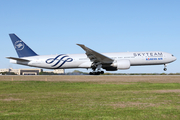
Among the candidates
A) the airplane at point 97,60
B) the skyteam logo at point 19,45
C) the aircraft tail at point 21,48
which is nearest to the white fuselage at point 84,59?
the airplane at point 97,60

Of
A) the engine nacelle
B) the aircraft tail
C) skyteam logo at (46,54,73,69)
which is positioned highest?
the aircraft tail

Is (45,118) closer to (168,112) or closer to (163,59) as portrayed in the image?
(168,112)

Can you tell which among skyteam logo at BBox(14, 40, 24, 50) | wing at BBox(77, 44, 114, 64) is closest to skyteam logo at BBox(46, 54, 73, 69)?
wing at BBox(77, 44, 114, 64)

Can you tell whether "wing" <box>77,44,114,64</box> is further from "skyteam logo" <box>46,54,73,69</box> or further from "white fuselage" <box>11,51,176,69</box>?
"skyteam logo" <box>46,54,73,69</box>

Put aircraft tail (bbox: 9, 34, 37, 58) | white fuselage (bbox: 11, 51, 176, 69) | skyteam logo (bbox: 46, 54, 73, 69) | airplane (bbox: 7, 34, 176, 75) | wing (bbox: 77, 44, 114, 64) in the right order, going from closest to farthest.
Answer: wing (bbox: 77, 44, 114, 64)
airplane (bbox: 7, 34, 176, 75)
white fuselage (bbox: 11, 51, 176, 69)
skyteam logo (bbox: 46, 54, 73, 69)
aircraft tail (bbox: 9, 34, 37, 58)

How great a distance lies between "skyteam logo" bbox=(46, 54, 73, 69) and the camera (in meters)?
38.8

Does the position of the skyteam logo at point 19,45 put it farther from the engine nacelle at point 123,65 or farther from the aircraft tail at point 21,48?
the engine nacelle at point 123,65

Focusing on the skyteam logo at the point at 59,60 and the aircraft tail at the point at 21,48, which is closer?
the skyteam logo at the point at 59,60

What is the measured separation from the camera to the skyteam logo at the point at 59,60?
127 feet

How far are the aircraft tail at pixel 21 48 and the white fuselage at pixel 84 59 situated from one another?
4.95ft

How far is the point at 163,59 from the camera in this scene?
3825cm

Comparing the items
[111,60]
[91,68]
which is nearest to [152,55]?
[111,60]

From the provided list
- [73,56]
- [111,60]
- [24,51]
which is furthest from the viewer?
[24,51]

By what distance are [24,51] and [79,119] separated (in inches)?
1420
